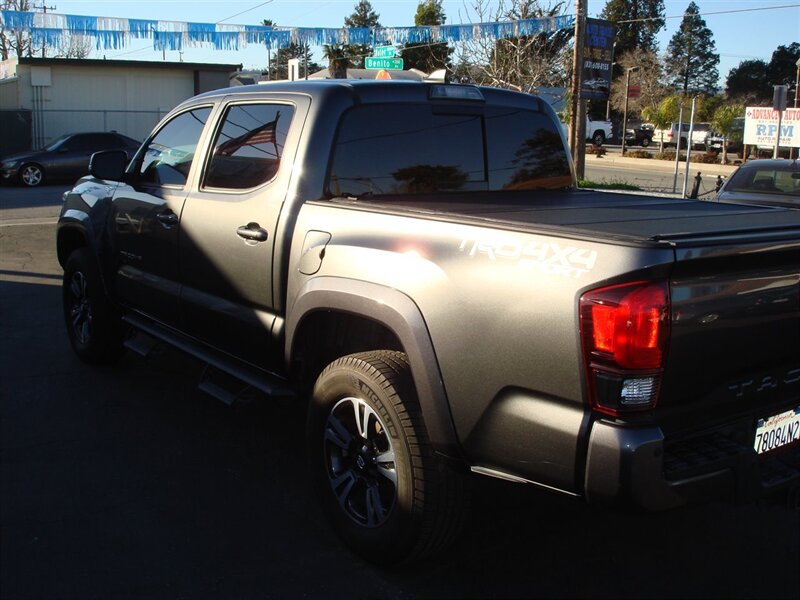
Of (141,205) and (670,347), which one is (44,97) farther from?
(670,347)

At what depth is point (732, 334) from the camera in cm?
286

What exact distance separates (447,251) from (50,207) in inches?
631

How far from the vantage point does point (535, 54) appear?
27.8 metres

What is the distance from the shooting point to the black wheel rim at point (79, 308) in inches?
245

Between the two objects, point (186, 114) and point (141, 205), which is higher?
point (186, 114)

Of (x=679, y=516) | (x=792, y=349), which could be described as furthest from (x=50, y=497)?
(x=792, y=349)

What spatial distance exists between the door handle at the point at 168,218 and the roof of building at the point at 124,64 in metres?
29.2

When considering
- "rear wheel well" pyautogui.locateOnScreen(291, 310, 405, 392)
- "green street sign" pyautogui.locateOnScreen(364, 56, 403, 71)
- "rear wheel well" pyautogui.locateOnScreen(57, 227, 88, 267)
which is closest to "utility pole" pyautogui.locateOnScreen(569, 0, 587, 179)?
"green street sign" pyautogui.locateOnScreen(364, 56, 403, 71)

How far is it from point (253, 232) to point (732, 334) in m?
2.28

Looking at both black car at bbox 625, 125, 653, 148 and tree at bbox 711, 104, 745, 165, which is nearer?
tree at bbox 711, 104, 745, 165

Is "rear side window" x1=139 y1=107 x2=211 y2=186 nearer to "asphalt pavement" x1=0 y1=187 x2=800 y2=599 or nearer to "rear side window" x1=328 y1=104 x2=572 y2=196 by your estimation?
"rear side window" x1=328 y1=104 x2=572 y2=196

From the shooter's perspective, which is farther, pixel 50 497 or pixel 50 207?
pixel 50 207

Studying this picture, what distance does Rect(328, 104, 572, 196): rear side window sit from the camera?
4113 millimetres

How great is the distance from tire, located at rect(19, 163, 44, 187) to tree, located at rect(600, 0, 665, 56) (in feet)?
214
